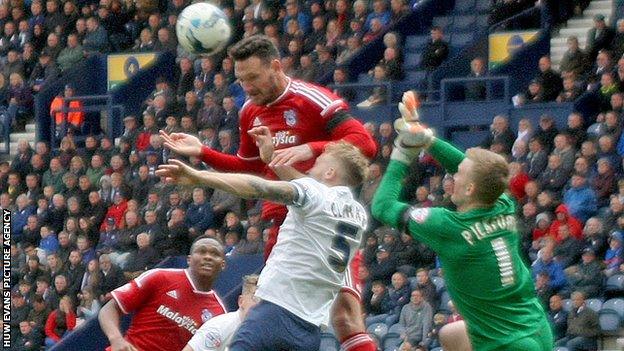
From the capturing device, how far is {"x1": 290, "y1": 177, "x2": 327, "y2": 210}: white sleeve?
335 inches

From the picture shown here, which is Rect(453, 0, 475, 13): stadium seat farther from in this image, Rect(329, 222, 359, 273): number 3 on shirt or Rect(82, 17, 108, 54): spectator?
Rect(329, 222, 359, 273): number 3 on shirt

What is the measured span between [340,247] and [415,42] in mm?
14666

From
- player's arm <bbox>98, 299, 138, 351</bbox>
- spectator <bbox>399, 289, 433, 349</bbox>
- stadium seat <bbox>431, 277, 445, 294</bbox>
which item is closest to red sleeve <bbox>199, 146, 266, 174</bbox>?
player's arm <bbox>98, 299, 138, 351</bbox>

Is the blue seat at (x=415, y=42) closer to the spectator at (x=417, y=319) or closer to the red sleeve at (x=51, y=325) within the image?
the red sleeve at (x=51, y=325)

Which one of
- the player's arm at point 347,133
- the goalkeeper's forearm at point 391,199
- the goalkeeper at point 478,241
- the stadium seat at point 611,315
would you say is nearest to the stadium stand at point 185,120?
the stadium seat at point 611,315

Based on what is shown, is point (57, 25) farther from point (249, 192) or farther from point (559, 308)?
point (249, 192)

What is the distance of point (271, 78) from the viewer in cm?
996

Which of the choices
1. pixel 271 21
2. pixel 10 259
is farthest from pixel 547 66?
pixel 10 259

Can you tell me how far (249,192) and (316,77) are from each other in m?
14.6

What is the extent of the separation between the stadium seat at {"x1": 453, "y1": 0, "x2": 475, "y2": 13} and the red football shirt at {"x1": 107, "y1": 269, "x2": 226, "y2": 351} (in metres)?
12.9

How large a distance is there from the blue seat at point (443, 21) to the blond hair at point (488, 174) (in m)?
15.2

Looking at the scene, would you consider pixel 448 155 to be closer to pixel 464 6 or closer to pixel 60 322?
pixel 60 322

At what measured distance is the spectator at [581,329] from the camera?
16188 millimetres

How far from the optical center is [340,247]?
881 centimetres
